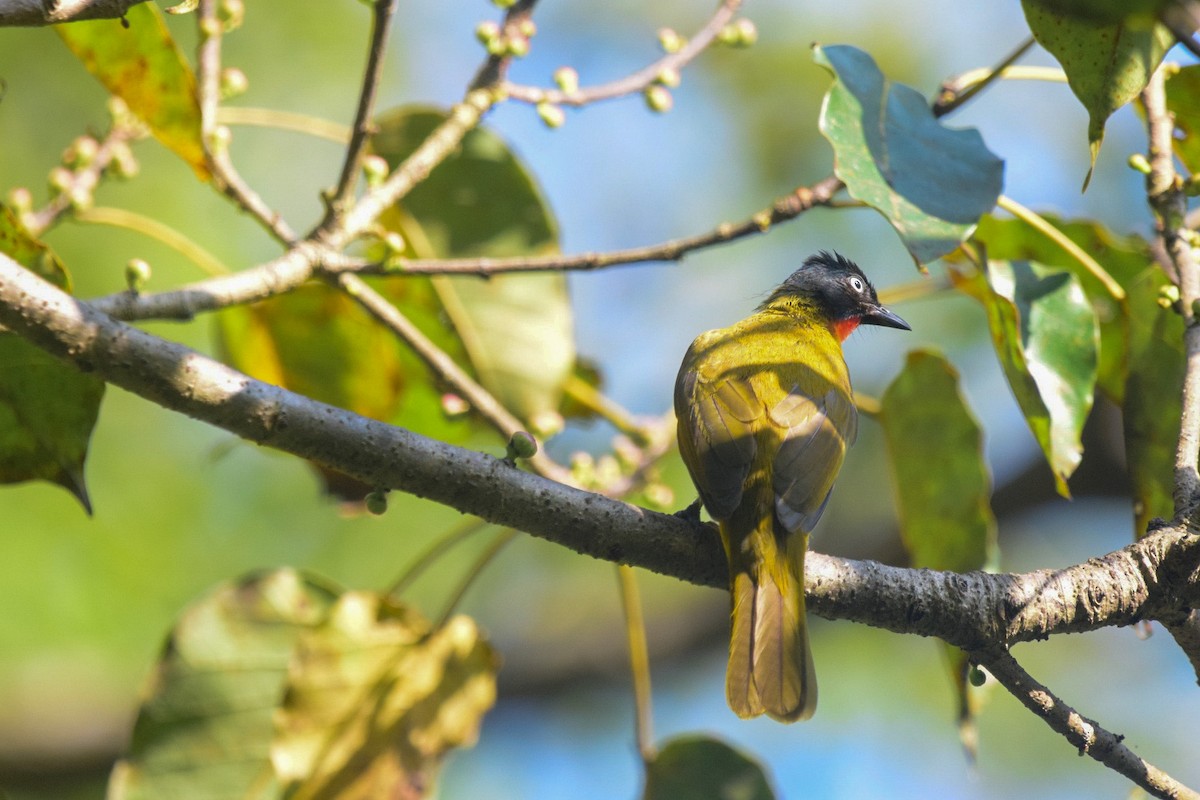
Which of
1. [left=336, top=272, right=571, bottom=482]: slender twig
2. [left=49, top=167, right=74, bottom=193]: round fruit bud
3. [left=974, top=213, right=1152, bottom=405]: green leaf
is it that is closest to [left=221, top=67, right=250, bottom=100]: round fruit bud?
[left=49, top=167, right=74, bottom=193]: round fruit bud

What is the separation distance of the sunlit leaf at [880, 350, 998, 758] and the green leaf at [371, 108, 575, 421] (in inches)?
42.2

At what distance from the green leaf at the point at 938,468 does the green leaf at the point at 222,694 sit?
5.29ft

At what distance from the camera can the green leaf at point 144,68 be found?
2.67m

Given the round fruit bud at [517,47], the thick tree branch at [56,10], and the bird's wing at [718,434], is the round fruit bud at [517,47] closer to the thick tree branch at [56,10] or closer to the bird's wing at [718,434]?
the bird's wing at [718,434]

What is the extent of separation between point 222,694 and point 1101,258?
2628mm

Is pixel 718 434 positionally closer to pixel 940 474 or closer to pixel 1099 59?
A: pixel 940 474

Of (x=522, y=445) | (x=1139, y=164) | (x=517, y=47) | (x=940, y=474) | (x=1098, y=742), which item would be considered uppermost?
(x=517, y=47)

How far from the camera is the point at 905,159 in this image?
2453 mm

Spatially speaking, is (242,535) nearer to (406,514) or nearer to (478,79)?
(406,514)

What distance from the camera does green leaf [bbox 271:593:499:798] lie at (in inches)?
124

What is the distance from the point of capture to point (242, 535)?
273 inches

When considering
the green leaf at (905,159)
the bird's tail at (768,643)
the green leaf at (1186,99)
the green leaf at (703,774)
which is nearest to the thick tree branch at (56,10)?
the green leaf at (905,159)

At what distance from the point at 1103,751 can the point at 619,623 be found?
4.07 meters

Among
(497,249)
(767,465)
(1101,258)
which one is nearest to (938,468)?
(767,465)
